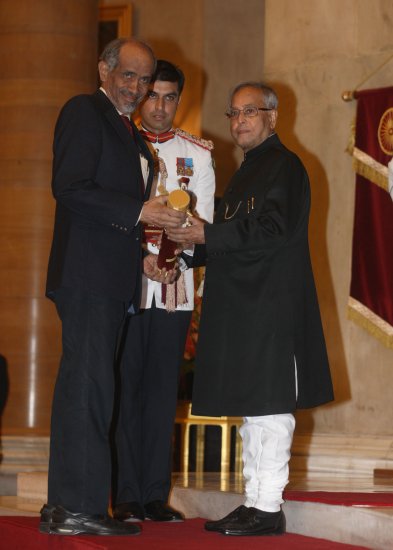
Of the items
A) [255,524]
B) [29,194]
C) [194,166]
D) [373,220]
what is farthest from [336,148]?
[255,524]

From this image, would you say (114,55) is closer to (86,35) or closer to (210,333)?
(210,333)

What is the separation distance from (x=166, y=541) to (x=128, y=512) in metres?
0.57

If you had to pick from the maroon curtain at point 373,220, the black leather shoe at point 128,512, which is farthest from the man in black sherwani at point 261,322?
the maroon curtain at point 373,220

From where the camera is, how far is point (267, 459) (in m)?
4.00

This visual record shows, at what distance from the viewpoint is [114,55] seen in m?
4.15

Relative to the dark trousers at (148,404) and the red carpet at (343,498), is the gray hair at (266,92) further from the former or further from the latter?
the red carpet at (343,498)

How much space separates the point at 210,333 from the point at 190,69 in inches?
296

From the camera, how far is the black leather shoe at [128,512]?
14.7ft

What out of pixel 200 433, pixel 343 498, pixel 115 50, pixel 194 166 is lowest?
pixel 200 433

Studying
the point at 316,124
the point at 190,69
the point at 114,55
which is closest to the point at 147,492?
the point at 114,55

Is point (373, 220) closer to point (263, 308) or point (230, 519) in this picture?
point (263, 308)

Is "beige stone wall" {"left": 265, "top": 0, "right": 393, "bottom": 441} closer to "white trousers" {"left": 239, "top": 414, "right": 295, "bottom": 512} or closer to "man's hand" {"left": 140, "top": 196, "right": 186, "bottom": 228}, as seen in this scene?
"white trousers" {"left": 239, "top": 414, "right": 295, "bottom": 512}

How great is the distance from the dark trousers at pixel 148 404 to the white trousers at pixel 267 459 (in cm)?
66

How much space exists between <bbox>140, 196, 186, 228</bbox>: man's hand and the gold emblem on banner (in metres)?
2.98
